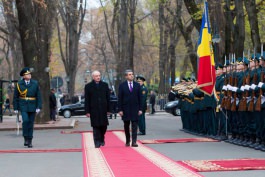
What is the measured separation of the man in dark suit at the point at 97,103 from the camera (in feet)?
53.1

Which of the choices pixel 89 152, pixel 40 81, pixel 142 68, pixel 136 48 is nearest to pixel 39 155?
pixel 89 152

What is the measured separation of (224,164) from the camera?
468 inches

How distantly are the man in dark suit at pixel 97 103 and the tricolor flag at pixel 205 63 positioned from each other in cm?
354

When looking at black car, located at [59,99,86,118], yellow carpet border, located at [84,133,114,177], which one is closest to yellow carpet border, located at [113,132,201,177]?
yellow carpet border, located at [84,133,114,177]

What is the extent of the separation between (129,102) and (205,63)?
3.63 metres

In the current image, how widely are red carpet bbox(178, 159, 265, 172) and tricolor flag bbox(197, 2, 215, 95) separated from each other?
6.22 metres

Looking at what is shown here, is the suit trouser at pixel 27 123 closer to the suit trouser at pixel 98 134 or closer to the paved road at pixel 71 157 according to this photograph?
the paved road at pixel 71 157

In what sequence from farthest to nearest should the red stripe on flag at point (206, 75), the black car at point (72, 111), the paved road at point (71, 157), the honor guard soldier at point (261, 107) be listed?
the black car at point (72, 111), the red stripe on flag at point (206, 75), the honor guard soldier at point (261, 107), the paved road at point (71, 157)

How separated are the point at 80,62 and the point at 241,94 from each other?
277 ft

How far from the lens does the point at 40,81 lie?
1155 inches

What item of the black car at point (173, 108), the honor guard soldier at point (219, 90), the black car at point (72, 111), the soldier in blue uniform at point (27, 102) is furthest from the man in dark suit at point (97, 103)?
the black car at point (72, 111)

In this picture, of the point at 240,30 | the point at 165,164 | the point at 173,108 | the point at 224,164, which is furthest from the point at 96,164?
the point at 173,108

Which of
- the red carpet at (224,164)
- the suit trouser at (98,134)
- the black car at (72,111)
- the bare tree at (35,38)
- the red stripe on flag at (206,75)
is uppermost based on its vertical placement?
the bare tree at (35,38)

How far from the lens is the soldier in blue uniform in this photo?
17250 mm
